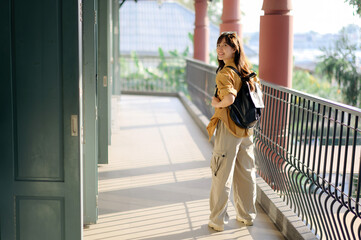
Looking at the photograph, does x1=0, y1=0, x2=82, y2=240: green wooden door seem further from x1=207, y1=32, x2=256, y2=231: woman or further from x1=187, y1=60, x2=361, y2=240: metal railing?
x1=187, y1=60, x2=361, y2=240: metal railing

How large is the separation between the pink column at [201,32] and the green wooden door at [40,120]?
457 inches

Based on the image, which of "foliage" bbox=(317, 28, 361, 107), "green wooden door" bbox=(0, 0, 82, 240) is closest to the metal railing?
"green wooden door" bbox=(0, 0, 82, 240)

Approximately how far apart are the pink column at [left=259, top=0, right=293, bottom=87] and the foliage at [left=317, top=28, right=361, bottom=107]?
9071mm

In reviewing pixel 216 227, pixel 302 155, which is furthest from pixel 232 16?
pixel 216 227

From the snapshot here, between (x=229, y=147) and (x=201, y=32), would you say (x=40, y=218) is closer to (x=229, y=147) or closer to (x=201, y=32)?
(x=229, y=147)

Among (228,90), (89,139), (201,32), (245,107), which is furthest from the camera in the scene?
(201,32)

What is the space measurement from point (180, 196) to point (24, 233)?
2629 millimetres

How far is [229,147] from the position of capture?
4801 millimetres

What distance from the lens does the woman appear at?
4676 mm

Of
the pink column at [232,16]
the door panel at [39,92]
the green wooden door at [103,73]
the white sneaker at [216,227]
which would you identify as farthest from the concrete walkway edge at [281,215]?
the pink column at [232,16]

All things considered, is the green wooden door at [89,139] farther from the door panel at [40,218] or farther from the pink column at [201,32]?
the pink column at [201,32]

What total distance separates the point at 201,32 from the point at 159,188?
920 centimetres

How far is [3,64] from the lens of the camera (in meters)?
3.59

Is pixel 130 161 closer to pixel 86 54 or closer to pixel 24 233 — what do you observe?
pixel 86 54
